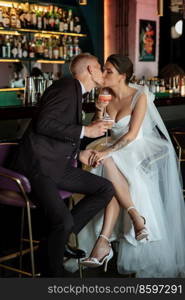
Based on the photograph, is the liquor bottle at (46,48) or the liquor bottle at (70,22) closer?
the liquor bottle at (46,48)

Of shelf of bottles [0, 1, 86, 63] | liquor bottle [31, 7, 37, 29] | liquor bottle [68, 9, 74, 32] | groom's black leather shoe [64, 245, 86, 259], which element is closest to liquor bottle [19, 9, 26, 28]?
shelf of bottles [0, 1, 86, 63]

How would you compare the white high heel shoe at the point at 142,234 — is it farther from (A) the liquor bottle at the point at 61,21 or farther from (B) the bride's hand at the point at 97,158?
(A) the liquor bottle at the point at 61,21

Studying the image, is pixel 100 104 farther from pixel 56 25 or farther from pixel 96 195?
pixel 56 25

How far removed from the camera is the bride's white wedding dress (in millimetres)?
3230

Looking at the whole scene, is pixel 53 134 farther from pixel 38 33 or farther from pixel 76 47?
pixel 76 47

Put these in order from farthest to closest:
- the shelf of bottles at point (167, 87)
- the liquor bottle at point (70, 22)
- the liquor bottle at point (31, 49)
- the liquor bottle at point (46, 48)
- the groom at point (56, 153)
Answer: the liquor bottle at point (70, 22)
the liquor bottle at point (46, 48)
the liquor bottle at point (31, 49)
the shelf of bottles at point (167, 87)
the groom at point (56, 153)

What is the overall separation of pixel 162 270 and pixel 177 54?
8.26 metres

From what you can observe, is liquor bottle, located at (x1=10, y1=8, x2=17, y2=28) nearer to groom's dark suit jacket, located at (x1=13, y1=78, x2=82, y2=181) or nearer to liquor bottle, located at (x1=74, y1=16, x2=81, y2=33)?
liquor bottle, located at (x1=74, y1=16, x2=81, y2=33)

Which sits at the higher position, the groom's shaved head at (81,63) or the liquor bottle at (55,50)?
the liquor bottle at (55,50)

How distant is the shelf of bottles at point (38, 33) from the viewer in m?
7.07

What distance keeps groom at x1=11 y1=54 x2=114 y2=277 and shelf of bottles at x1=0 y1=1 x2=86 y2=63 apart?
4478mm

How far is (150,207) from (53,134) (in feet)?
3.24

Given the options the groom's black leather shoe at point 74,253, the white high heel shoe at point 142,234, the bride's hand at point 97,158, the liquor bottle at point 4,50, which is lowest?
the groom's black leather shoe at point 74,253

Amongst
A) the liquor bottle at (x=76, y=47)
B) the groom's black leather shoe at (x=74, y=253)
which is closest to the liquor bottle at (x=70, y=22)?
the liquor bottle at (x=76, y=47)
